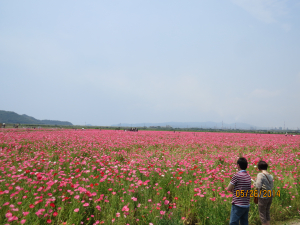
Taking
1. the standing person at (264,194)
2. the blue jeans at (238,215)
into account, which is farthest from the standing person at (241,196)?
the standing person at (264,194)

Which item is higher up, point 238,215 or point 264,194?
point 264,194

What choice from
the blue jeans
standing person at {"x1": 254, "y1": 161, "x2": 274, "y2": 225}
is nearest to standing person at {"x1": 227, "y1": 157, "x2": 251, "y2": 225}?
the blue jeans

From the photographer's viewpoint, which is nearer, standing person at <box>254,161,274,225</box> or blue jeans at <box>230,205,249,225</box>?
blue jeans at <box>230,205,249,225</box>

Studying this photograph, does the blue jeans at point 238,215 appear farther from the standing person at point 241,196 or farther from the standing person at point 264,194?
the standing person at point 264,194

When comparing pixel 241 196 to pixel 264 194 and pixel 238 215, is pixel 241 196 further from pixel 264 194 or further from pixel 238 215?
pixel 264 194

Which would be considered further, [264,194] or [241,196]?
[264,194]

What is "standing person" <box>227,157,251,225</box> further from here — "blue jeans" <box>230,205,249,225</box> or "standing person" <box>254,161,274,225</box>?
"standing person" <box>254,161,274,225</box>

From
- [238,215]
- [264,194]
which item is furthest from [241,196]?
[264,194]

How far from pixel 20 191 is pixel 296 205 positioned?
7.07 metres

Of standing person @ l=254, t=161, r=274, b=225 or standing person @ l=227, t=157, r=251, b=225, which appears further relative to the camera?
standing person @ l=254, t=161, r=274, b=225

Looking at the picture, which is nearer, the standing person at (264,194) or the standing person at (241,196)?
the standing person at (241,196)

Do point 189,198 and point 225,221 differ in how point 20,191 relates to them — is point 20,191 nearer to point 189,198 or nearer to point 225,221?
point 189,198

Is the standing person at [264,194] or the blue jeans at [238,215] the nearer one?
the blue jeans at [238,215]

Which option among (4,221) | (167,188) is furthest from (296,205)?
(4,221)
